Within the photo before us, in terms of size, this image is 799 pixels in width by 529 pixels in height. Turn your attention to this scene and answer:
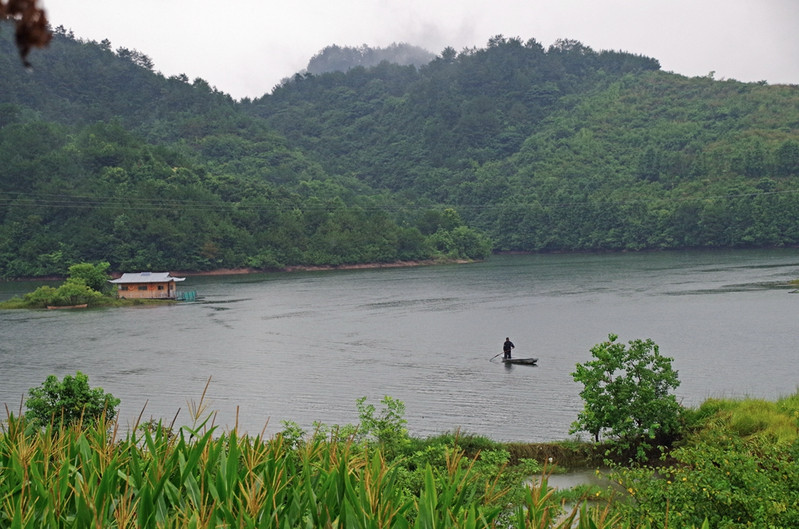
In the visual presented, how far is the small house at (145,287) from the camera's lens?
56438 millimetres

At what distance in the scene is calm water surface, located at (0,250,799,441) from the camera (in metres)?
22.8

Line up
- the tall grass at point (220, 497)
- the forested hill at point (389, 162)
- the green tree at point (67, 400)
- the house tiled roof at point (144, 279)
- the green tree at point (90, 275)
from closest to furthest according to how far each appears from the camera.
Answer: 1. the tall grass at point (220, 497)
2. the green tree at point (67, 400)
3. the green tree at point (90, 275)
4. the house tiled roof at point (144, 279)
5. the forested hill at point (389, 162)

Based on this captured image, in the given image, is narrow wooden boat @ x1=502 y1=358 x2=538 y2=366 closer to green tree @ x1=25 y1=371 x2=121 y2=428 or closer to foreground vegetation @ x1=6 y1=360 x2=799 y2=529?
green tree @ x1=25 y1=371 x2=121 y2=428

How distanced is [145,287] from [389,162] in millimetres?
96417

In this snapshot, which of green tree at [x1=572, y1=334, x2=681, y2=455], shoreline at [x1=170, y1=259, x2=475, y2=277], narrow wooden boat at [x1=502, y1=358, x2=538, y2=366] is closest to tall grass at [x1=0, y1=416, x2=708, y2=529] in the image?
green tree at [x1=572, y1=334, x2=681, y2=455]

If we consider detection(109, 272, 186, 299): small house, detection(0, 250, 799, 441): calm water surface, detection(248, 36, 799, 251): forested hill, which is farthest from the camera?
detection(248, 36, 799, 251): forested hill

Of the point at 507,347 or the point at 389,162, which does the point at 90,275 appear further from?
the point at 389,162

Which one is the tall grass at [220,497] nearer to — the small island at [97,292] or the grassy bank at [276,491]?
the grassy bank at [276,491]

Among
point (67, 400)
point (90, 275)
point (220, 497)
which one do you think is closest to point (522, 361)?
point (67, 400)

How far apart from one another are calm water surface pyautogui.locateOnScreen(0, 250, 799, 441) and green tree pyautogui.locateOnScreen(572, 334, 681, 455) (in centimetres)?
507

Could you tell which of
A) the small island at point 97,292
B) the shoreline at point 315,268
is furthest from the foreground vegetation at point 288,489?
the shoreline at point 315,268

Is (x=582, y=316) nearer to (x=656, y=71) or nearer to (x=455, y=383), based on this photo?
(x=455, y=383)

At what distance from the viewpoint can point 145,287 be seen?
5697 centimetres

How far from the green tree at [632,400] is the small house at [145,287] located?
47540 millimetres
